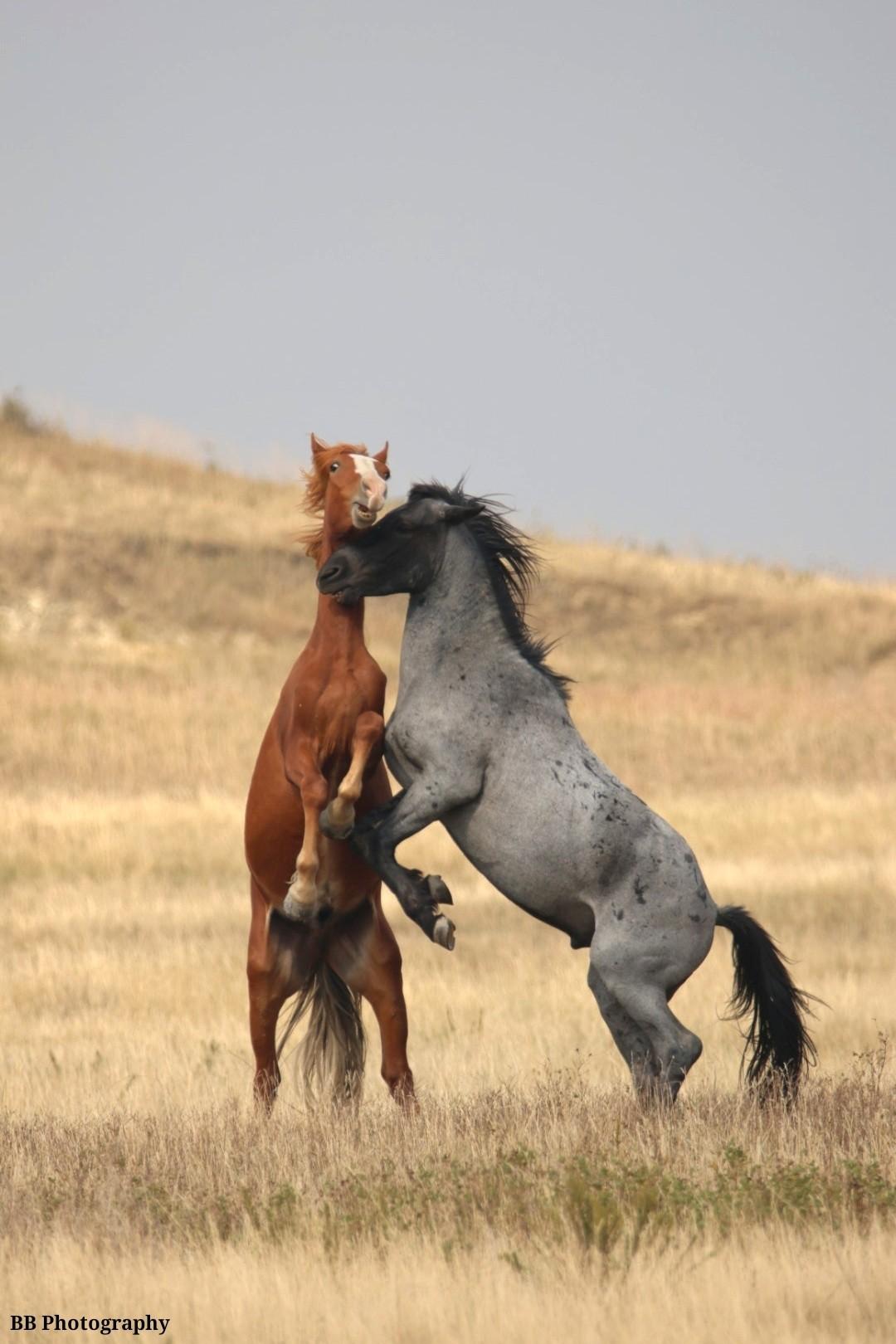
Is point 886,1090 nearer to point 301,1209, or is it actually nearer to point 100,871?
point 301,1209

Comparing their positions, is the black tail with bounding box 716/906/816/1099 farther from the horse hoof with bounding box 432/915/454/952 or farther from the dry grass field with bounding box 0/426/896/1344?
the horse hoof with bounding box 432/915/454/952

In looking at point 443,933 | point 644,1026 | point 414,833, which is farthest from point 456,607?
point 644,1026

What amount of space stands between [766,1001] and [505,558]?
2.10m

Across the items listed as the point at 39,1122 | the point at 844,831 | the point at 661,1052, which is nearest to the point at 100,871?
the point at 844,831

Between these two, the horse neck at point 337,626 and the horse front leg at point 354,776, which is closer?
the horse front leg at point 354,776

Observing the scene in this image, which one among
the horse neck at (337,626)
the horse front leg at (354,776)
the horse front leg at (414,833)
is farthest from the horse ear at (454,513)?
the horse front leg at (414,833)

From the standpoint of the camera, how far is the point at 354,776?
23.1 feet

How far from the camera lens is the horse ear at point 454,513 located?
285 inches

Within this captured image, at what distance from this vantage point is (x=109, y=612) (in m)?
33.5

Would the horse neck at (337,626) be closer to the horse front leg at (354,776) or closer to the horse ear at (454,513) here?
the horse front leg at (354,776)

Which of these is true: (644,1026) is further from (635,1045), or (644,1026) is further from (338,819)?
(338,819)

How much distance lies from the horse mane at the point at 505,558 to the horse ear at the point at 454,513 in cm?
5

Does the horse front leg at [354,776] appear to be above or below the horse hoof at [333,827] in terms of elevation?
above

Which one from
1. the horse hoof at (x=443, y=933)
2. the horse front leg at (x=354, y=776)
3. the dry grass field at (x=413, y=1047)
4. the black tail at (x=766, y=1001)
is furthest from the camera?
the black tail at (x=766, y=1001)
